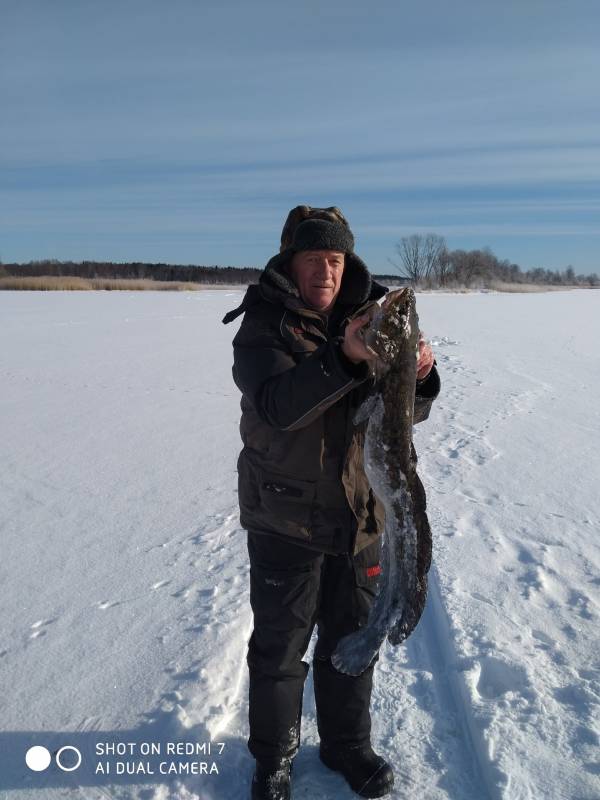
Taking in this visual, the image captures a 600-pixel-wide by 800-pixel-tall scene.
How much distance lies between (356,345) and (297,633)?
1.12m

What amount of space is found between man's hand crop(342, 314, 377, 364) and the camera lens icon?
193 centimetres

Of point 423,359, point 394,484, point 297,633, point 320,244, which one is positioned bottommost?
point 297,633

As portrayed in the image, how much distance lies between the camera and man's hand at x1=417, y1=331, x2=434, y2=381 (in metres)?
2.23

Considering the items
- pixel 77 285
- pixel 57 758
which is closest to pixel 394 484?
pixel 57 758

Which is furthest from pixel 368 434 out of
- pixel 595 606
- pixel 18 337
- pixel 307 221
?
pixel 18 337

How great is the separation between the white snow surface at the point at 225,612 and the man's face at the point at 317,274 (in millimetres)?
1765

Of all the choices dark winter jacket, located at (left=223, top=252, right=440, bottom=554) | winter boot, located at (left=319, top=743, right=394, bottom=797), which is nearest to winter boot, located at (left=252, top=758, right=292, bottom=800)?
winter boot, located at (left=319, top=743, right=394, bottom=797)

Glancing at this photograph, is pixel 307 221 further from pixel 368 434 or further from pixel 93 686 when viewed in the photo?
pixel 93 686

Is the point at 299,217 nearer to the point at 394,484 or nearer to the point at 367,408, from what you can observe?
the point at 367,408

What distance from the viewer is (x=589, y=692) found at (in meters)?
2.89

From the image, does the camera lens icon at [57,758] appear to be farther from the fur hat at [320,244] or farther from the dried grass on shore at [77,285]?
the dried grass on shore at [77,285]

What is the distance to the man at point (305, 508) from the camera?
7.50ft

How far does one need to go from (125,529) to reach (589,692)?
120 inches

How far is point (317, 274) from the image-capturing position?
96.6 inches
